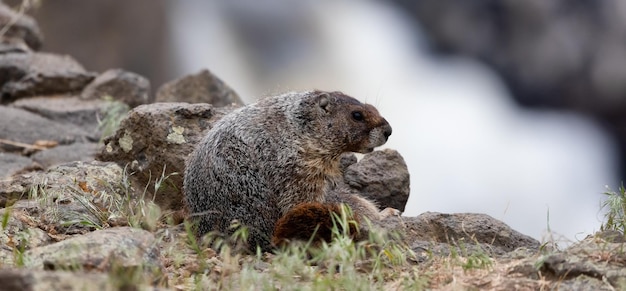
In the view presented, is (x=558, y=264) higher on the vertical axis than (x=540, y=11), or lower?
lower

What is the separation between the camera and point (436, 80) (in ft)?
53.9

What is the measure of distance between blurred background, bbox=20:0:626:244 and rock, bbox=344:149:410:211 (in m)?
7.66

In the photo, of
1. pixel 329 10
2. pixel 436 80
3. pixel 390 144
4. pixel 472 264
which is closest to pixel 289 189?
pixel 472 264

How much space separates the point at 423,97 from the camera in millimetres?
16078

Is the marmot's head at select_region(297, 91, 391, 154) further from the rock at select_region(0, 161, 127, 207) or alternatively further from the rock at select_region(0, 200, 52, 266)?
the rock at select_region(0, 200, 52, 266)

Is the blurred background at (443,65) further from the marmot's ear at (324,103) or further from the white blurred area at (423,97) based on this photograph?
the marmot's ear at (324,103)

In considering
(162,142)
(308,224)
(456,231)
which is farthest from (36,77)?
(456,231)

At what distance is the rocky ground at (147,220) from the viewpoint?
14.1ft

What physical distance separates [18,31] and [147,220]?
25.8 ft

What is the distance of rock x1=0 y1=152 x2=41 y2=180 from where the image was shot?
762 cm

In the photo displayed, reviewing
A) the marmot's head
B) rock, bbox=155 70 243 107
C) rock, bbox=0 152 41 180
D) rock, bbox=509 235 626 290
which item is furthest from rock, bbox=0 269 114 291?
rock, bbox=155 70 243 107

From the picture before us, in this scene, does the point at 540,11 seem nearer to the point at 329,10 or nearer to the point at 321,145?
the point at 329,10

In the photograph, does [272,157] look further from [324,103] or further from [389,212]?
[389,212]

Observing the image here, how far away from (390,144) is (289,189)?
31.2 feet
